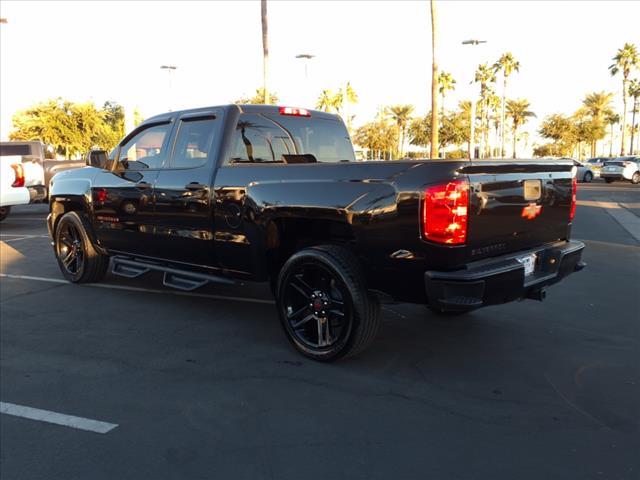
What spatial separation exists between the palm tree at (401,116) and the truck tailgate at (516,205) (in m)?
72.2

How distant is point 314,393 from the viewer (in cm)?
384

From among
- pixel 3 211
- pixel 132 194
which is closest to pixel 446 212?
pixel 132 194

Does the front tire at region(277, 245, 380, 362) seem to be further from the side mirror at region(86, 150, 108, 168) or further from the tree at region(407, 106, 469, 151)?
the tree at region(407, 106, 469, 151)

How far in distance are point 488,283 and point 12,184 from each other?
37.7 feet

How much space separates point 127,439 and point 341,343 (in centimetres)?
163

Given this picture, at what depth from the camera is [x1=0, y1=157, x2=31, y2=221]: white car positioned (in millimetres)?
12000

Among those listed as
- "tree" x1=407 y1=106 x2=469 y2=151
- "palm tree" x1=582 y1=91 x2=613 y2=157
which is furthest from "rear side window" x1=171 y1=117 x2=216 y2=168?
"palm tree" x1=582 y1=91 x2=613 y2=157

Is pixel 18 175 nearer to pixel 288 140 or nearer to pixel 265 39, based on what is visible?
pixel 288 140

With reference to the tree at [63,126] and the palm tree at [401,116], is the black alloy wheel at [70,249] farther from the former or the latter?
the palm tree at [401,116]

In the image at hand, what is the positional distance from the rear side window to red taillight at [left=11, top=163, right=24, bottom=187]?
8303 mm

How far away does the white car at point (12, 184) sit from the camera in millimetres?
12000

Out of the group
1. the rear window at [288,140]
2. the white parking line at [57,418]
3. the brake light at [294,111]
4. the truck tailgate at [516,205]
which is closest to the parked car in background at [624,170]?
the rear window at [288,140]

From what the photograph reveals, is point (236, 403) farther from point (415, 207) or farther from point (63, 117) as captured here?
point (63, 117)

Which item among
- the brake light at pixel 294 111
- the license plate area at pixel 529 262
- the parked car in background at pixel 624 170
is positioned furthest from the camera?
the parked car in background at pixel 624 170
